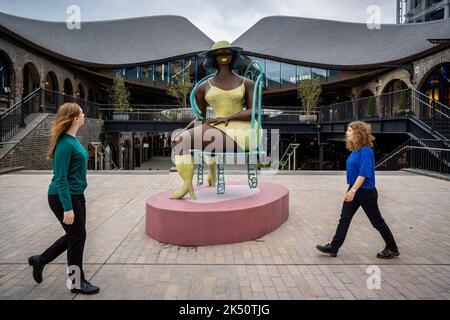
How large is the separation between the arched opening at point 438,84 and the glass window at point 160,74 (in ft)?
80.6

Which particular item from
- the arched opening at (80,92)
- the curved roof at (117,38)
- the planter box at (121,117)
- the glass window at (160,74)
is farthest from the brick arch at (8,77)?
the glass window at (160,74)

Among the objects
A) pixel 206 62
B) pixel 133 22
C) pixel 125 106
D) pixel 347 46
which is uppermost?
pixel 133 22

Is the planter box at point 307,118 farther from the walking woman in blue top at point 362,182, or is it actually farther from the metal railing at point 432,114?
the walking woman in blue top at point 362,182

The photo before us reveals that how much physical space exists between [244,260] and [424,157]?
12.0 metres

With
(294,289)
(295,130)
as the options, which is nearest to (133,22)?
(295,130)

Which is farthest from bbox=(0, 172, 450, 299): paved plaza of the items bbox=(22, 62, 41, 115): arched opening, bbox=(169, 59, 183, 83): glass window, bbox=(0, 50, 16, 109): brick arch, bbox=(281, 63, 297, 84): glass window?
bbox=(169, 59, 183, 83): glass window

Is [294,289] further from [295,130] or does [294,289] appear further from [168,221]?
[295,130]

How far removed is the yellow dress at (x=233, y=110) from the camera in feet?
16.8

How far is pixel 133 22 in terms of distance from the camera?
148 feet

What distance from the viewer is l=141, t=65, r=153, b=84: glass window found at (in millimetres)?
36844

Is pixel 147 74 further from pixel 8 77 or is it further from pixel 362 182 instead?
pixel 362 182

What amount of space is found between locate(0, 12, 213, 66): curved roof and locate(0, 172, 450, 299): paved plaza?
2237 centimetres

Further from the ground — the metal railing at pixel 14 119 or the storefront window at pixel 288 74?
the storefront window at pixel 288 74
